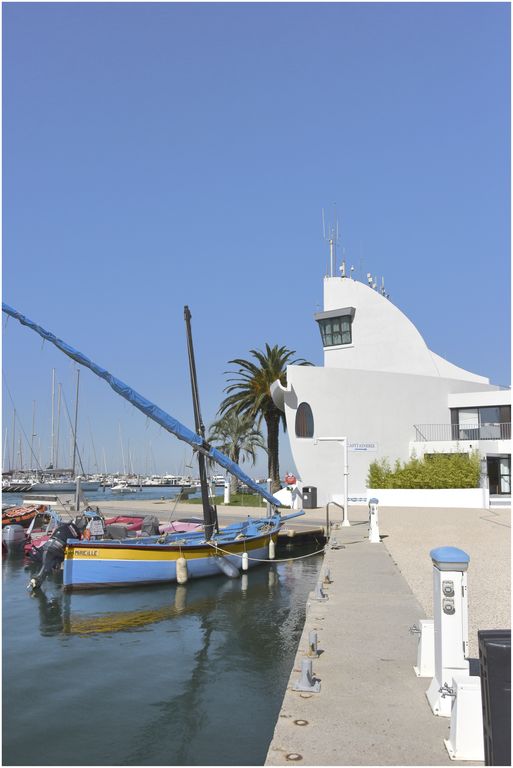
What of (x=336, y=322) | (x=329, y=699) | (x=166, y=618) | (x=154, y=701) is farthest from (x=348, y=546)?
(x=336, y=322)

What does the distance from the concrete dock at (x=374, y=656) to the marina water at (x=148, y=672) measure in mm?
1677

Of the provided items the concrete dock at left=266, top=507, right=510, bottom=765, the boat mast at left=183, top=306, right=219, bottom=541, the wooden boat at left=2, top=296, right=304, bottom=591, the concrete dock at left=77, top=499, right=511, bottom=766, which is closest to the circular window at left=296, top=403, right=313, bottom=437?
the wooden boat at left=2, top=296, right=304, bottom=591

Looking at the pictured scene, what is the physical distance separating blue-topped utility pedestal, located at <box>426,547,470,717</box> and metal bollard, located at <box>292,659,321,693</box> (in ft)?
4.73

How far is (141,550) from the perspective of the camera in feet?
65.1

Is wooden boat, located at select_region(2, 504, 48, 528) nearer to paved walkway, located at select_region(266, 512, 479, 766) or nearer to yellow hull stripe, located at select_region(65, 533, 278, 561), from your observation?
yellow hull stripe, located at select_region(65, 533, 278, 561)

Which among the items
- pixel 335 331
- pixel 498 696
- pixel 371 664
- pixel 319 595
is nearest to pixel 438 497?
pixel 335 331

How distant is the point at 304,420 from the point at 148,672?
88.8 ft

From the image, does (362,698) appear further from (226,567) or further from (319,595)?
(226,567)

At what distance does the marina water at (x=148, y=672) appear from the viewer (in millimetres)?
8750

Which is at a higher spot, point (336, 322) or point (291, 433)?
point (336, 322)

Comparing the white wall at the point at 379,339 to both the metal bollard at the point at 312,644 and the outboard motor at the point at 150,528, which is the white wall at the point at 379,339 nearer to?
the outboard motor at the point at 150,528

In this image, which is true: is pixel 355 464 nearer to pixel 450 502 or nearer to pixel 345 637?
pixel 450 502

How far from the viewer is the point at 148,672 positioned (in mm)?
11992

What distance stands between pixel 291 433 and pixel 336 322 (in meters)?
10.7
